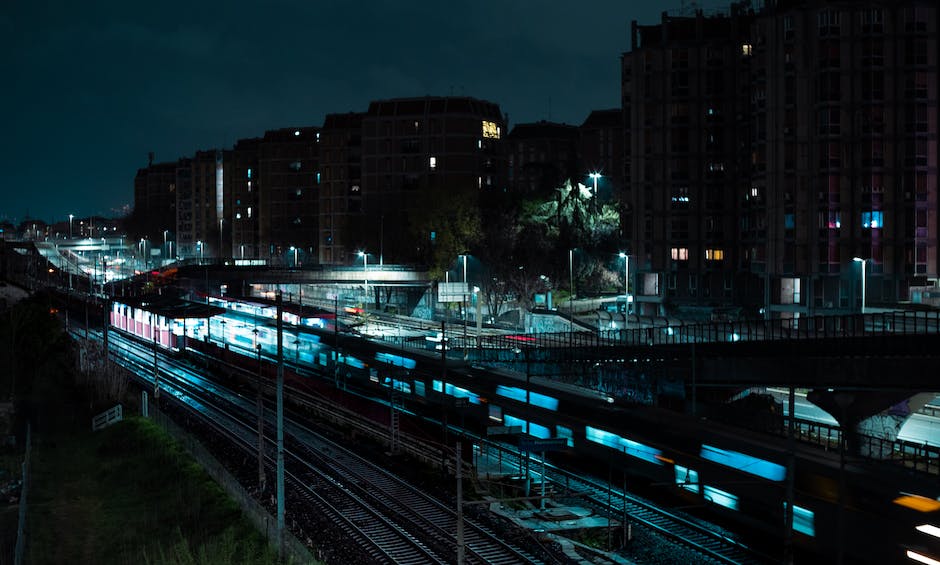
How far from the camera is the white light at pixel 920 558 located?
18188mm

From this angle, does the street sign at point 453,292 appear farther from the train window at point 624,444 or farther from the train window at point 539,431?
the train window at point 624,444

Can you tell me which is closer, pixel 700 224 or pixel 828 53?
pixel 828 53

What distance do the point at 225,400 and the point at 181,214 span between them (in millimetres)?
138621

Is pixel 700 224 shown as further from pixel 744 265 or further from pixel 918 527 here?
pixel 918 527

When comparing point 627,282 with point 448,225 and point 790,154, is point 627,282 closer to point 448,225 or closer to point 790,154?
point 790,154

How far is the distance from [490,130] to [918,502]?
307ft

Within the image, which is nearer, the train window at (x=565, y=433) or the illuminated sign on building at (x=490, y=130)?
the train window at (x=565, y=433)

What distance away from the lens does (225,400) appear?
45.7 metres

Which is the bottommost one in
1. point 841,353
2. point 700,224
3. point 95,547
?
point 95,547

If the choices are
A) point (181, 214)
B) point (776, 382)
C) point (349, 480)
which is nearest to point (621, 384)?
point (776, 382)

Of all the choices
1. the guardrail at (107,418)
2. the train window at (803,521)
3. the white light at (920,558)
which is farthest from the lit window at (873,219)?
the guardrail at (107,418)

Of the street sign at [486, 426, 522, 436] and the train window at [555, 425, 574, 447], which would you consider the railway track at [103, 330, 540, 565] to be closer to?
the street sign at [486, 426, 522, 436]

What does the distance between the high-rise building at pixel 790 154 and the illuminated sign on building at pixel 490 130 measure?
39.6 meters

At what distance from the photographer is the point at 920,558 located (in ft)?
61.1
